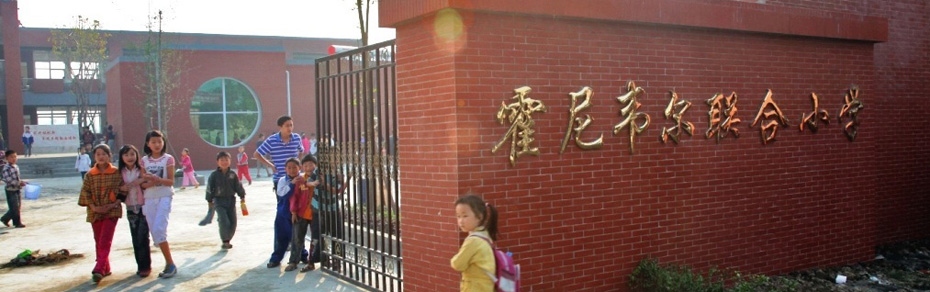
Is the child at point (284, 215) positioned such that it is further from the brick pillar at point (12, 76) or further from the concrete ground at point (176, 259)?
the brick pillar at point (12, 76)

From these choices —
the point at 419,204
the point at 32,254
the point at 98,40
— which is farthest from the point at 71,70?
the point at 419,204

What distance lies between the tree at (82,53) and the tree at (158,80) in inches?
87.0

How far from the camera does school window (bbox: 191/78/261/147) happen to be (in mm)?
33906

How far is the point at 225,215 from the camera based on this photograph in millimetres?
10234

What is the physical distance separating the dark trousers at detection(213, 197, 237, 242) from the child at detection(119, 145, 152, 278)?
5.88 ft

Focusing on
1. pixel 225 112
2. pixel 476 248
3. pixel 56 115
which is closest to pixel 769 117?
pixel 476 248

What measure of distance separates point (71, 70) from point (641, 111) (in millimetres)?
35877

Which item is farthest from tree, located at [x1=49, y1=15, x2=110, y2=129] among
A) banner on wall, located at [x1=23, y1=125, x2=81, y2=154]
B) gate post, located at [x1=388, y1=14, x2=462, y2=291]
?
gate post, located at [x1=388, y1=14, x2=462, y2=291]

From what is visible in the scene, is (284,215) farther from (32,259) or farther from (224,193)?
(32,259)

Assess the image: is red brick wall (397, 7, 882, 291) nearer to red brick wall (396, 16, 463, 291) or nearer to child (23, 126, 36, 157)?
red brick wall (396, 16, 463, 291)

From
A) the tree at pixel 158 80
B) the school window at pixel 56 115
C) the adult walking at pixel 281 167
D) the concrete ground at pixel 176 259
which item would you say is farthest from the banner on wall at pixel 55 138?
the adult walking at pixel 281 167

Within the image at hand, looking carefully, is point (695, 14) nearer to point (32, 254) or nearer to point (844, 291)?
point (844, 291)

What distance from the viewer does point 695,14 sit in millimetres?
7234

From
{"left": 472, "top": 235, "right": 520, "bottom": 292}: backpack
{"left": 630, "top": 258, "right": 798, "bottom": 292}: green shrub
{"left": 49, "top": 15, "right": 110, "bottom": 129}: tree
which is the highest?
{"left": 49, "top": 15, "right": 110, "bottom": 129}: tree
